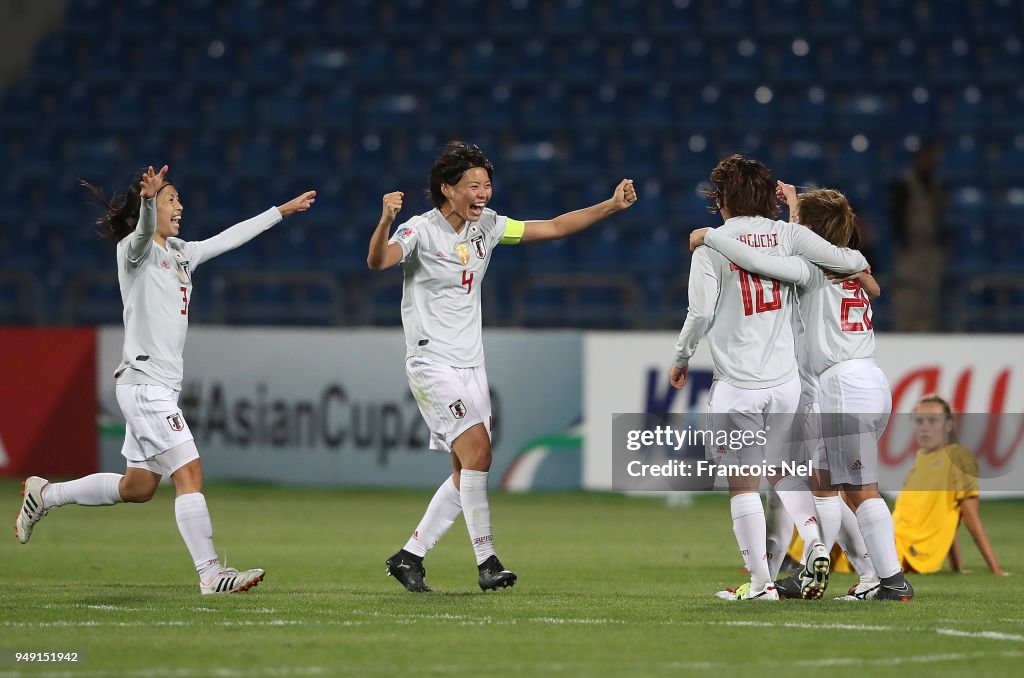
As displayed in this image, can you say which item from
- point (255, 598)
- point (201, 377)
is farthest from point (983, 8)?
point (255, 598)

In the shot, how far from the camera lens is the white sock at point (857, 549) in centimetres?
812

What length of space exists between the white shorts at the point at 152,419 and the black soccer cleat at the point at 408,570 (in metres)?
1.26

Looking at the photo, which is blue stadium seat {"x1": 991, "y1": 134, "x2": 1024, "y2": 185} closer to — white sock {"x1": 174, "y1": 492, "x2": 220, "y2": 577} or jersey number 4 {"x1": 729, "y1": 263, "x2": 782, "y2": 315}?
jersey number 4 {"x1": 729, "y1": 263, "x2": 782, "y2": 315}

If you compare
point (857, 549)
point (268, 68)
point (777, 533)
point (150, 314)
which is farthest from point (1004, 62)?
point (150, 314)

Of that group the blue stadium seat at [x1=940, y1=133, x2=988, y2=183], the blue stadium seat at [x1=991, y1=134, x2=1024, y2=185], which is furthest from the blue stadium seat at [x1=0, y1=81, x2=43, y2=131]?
the blue stadium seat at [x1=991, y1=134, x2=1024, y2=185]

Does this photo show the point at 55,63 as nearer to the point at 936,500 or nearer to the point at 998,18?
the point at 998,18

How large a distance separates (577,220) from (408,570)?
2.08 metres

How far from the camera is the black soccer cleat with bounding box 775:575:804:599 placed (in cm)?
794

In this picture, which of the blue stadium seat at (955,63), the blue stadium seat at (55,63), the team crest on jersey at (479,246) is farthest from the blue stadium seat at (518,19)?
the team crest on jersey at (479,246)

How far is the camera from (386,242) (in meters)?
7.70

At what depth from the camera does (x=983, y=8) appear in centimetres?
2047

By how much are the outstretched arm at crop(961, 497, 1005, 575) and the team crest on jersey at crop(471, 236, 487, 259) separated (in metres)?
3.80

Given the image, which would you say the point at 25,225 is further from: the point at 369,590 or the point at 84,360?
the point at 369,590

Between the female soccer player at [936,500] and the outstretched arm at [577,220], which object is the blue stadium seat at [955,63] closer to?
the female soccer player at [936,500]
